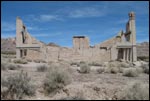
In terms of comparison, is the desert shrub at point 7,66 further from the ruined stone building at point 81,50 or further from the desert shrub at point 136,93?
the ruined stone building at point 81,50

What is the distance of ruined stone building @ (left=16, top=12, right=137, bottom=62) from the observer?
41.4m

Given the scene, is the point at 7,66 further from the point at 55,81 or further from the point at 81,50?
the point at 81,50

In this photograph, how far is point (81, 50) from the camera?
41.6m

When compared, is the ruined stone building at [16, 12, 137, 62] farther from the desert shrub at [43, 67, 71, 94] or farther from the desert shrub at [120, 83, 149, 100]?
the desert shrub at [120, 83, 149, 100]

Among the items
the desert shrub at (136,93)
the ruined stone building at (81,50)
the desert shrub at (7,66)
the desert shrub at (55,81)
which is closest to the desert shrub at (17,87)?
the desert shrub at (55,81)

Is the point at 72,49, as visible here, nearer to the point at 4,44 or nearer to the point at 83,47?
the point at 83,47

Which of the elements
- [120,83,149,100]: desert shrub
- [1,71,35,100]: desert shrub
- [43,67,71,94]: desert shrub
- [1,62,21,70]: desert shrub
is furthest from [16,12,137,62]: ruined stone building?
[120,83,149,100]: desert shrub

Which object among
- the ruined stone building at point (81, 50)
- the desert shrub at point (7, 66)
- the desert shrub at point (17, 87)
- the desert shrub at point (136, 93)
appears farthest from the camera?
the ruined stone building at point (81, 50)

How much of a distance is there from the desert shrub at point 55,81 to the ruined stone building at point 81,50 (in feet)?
88.6

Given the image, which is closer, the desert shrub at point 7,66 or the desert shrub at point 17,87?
the desert shrub at point 17,87

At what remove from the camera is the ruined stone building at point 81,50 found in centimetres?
4144

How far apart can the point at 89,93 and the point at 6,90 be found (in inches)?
136

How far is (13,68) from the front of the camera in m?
20.8

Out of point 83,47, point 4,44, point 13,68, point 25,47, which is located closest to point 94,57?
point 83,47
